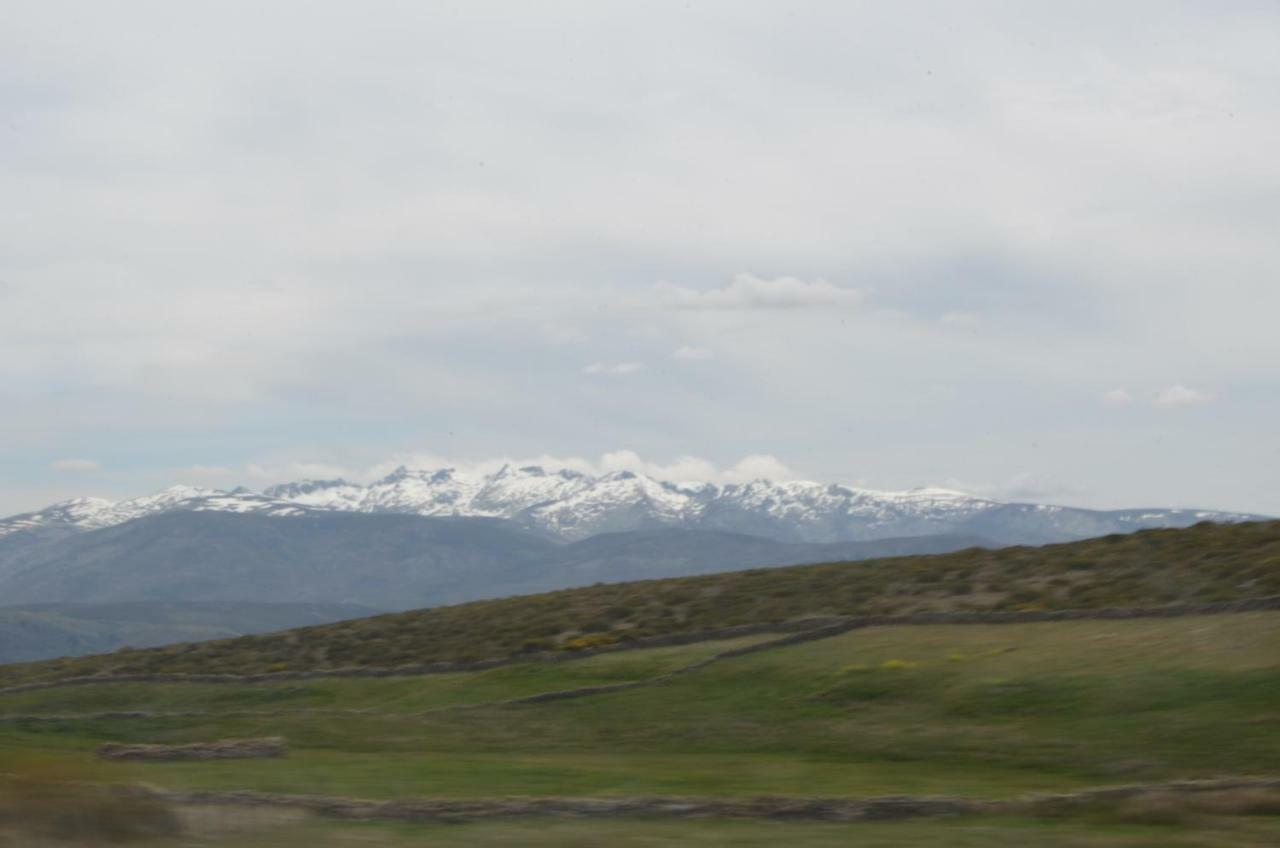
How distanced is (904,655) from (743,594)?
1810 cm

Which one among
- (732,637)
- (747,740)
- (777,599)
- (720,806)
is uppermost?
(777,599)

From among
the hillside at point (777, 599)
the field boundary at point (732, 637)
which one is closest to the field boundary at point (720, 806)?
the field boundary at point (732, 637)

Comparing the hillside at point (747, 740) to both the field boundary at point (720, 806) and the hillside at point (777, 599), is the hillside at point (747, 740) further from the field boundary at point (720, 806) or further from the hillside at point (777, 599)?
the hillside at point (777, 599)

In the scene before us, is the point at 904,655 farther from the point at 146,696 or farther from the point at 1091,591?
the point at 146,696

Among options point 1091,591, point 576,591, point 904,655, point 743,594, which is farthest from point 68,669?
point 1091,591

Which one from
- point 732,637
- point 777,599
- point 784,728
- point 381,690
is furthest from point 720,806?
point 777,599

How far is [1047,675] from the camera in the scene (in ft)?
90.7

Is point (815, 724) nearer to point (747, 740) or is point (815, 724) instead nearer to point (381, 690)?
point (747, 740)

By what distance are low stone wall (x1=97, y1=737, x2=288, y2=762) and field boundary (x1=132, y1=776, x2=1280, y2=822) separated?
6667mm

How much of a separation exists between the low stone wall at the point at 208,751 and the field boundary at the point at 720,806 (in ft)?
21.9

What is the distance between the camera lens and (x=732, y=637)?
41.0 meters

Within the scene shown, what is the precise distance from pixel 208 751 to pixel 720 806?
1121 cm

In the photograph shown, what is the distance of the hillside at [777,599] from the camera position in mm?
39750

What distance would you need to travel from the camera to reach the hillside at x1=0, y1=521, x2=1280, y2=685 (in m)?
39.8
